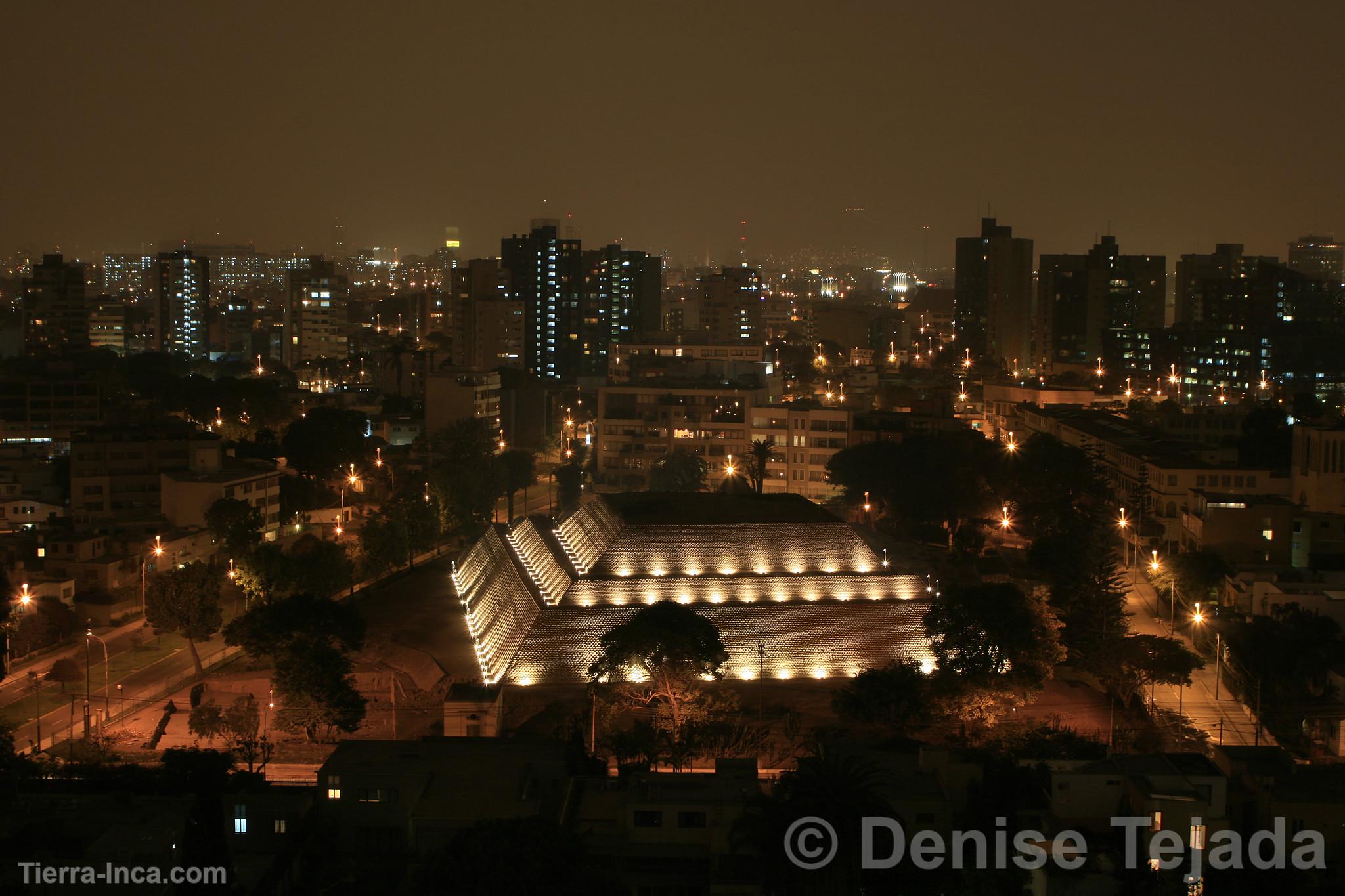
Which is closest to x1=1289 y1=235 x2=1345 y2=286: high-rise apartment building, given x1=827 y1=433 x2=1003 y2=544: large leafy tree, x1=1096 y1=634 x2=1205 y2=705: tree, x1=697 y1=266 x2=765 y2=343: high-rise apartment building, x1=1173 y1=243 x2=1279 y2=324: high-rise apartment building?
x1=1173 y1=243 x2=1279 y2=324: high-rise apartment building

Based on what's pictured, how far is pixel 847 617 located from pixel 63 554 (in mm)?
17220

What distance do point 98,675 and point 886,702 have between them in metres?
13.9

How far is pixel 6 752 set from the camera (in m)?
19.0

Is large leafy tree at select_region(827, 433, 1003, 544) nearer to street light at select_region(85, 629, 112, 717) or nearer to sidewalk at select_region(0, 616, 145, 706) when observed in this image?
sidewalk at select_region(0, 616, 145, 706)

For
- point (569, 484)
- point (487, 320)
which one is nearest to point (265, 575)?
point (569, 484)

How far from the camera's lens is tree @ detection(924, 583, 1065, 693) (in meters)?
21.8

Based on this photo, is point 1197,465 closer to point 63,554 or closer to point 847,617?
point 847,617

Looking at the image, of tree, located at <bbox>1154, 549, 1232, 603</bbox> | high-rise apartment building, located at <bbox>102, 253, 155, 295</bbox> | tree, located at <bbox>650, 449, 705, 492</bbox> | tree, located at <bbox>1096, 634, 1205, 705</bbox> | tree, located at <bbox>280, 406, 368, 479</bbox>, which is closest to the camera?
tree, located at <bbox>1096, 634, 1205, 705</bbox>

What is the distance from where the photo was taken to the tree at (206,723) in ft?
68.9

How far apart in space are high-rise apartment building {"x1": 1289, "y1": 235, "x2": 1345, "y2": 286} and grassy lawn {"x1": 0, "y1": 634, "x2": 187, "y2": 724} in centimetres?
10764

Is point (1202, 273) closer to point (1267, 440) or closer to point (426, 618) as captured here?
point (1267, 440)

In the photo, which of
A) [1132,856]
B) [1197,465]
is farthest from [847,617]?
[1197,465]

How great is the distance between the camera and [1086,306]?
8500 cm

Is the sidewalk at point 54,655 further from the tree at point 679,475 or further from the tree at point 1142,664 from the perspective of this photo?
the tree at point 1142,664
